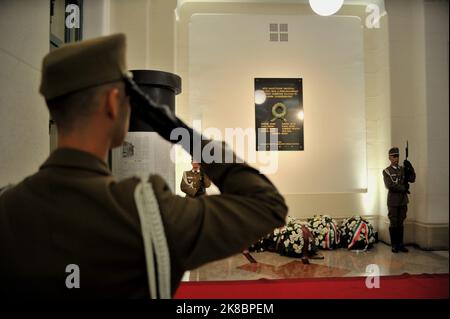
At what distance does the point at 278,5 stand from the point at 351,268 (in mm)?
2702

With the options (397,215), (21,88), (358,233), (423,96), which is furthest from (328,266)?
(21,88)

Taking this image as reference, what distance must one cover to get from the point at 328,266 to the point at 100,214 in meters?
2.24

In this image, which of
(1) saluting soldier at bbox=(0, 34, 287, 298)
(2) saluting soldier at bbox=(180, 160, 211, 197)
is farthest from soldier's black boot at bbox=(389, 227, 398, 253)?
(1) saluting soldier at bbox=(0, 34, 287, 298)

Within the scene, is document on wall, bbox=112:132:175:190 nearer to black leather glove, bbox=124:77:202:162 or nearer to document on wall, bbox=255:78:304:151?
black leather glove, bbox=124:77:202:162

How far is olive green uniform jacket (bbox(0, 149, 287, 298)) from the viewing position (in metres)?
0.44

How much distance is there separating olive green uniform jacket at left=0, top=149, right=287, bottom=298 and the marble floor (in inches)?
58.0

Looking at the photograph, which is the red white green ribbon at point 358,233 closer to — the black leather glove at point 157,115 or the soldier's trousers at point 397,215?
the soldier's trousers at point 397,215

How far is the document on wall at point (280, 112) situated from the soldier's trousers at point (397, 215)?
103 centimetres

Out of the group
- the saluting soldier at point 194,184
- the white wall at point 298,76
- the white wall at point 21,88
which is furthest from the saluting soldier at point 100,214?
the white wall at point 298,76

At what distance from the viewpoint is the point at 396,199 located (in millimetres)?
2771

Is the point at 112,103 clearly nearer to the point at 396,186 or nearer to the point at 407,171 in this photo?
the point at 407,171

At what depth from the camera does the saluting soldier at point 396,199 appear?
2629 millimetres
